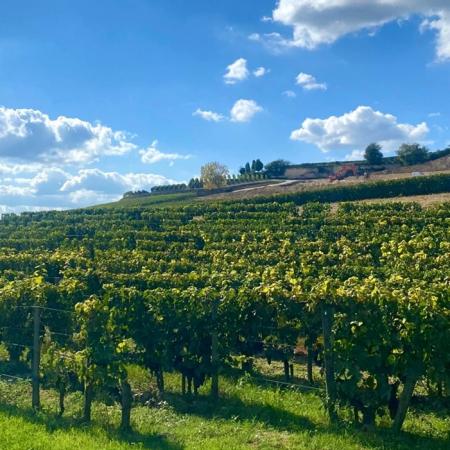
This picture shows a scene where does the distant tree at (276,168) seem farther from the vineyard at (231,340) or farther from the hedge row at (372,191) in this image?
the vineyard at (231,340)

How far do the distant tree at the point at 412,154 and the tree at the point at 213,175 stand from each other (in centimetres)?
2849

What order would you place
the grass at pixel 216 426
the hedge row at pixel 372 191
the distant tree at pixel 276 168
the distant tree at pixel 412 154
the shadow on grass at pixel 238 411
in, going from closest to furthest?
the grass at pixel 216 426 < the shadow on grass at pixel 238 411 < the hedge row at pixel 372 191 < the distant tree at pixel 412 154 < the distant tree at pixel 276 168

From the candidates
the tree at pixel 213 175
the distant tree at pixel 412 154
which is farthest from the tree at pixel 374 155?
the tree at pixel 213 175

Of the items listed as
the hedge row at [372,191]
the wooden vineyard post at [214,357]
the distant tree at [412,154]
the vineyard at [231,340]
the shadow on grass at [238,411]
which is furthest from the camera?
the distant tree at [412,154]

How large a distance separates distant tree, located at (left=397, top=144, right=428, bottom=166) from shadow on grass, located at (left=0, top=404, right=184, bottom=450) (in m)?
84.4

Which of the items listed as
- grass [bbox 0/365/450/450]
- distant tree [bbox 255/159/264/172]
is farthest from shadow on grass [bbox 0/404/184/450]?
distant tree [bbox 255/159/264/172]

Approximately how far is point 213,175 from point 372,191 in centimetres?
4538

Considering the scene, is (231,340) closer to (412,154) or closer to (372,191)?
(372,191)

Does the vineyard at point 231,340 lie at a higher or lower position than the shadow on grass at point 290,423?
higher

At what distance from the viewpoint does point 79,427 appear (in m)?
7.65

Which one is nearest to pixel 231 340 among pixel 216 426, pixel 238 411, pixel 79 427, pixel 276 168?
pixel 238 411

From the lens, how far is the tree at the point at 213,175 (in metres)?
87.3

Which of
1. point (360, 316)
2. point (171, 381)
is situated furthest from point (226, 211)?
point (360, 316)

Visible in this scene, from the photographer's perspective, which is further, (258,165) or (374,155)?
(258,165)
